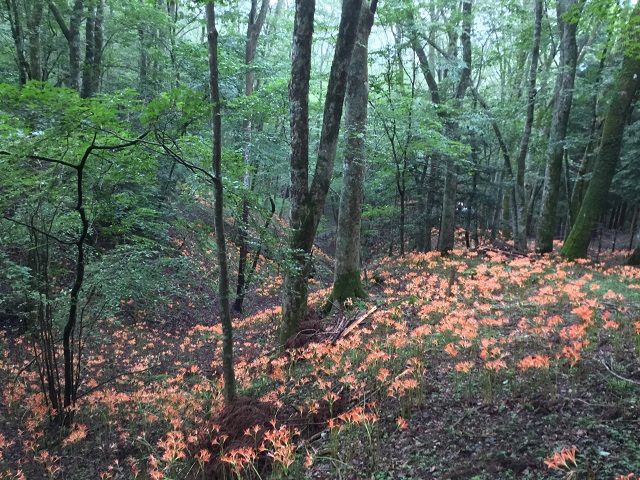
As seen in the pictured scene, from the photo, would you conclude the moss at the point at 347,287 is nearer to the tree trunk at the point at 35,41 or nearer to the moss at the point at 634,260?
the moss at the point at 634,260

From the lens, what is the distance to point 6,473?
15.9ft

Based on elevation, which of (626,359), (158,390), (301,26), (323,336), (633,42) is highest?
(633,42)

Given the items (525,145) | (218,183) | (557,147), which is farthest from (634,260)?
(218,183)

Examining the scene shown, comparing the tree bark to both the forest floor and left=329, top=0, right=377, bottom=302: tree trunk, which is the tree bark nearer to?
the forest floor

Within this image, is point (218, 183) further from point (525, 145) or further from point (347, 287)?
point (525, 145)

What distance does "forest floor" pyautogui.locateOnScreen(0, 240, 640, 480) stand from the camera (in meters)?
3.53

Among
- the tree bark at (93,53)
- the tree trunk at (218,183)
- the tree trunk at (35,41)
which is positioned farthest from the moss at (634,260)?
the tree trunk at (35,41)

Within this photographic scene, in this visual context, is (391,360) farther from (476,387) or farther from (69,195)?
(69,195)

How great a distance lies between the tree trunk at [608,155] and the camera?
11070mm

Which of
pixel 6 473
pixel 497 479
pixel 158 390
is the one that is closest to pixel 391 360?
pixel 497 479

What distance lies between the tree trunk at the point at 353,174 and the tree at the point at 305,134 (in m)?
2.00

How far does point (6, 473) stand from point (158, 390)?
2696 millimetres

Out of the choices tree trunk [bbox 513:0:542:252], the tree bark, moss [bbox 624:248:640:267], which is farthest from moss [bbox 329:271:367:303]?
the tree bark

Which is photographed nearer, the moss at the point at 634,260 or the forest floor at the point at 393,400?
the forest floor at the point at 393,400
